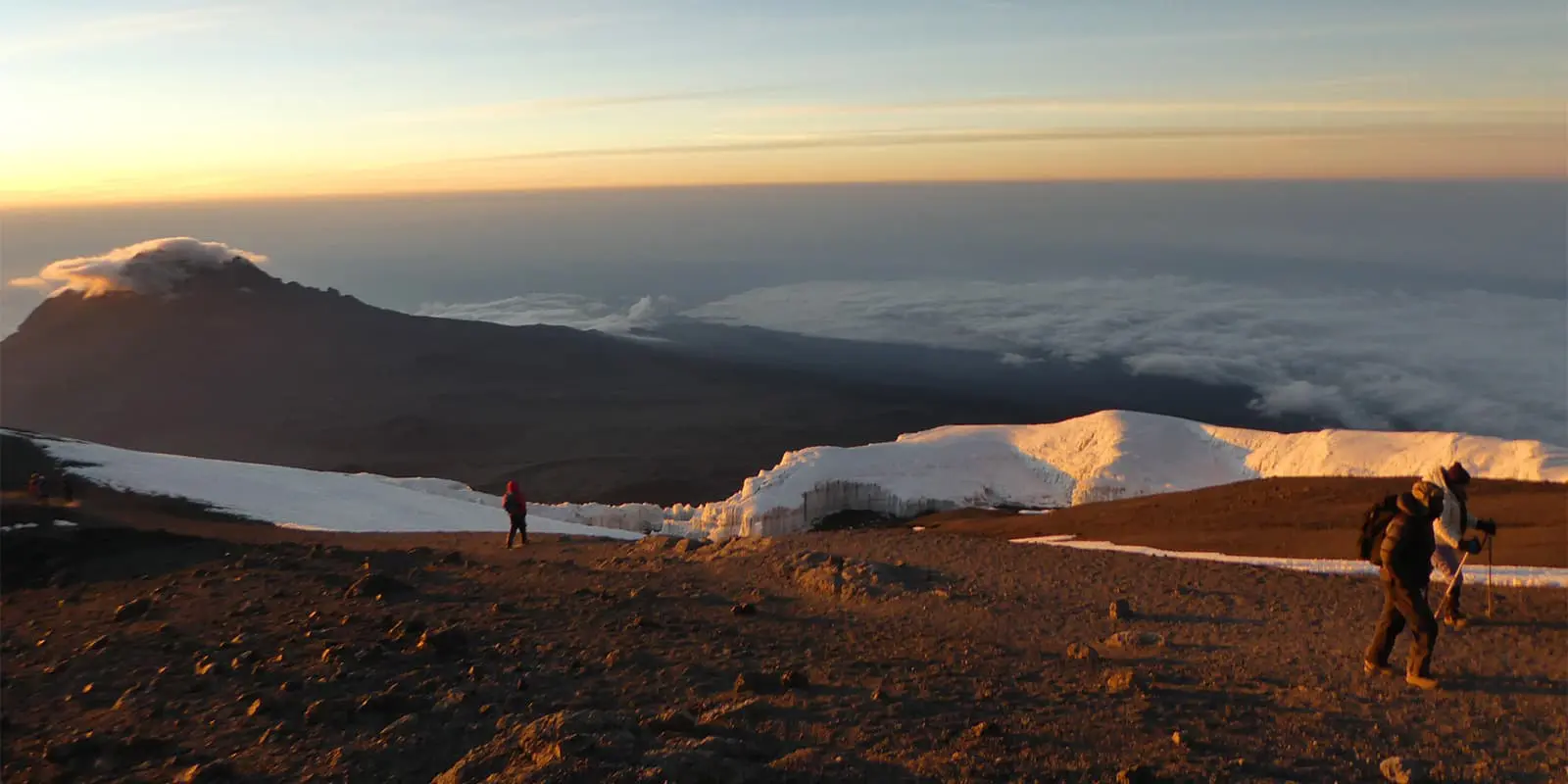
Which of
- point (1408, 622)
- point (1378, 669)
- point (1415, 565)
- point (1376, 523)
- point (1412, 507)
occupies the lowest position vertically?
point (1378, 669)

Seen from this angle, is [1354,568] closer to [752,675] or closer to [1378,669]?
[1378,669]

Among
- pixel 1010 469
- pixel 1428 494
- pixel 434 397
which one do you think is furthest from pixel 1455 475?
pixel 434 397

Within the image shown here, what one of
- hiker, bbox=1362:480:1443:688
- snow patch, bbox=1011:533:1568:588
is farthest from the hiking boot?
snow patch, bbox=1011:533:1568:588

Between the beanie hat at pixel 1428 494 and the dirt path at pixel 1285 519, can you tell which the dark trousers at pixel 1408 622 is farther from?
the dirt path at pixel 1285 519

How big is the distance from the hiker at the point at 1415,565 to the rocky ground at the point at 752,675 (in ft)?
1.02

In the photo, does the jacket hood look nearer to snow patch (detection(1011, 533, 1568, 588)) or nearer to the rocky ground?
the rocky ground

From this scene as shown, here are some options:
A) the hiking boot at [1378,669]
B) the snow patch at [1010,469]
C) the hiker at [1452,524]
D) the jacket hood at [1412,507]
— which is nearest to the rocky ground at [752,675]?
the hiking boot at [1378,669]

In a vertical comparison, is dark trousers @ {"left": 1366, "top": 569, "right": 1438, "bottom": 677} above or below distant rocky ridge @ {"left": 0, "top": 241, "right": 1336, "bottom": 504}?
above

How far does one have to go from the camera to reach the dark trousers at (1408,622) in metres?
6.02

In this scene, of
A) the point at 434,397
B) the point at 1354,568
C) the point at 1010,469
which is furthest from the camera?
the point at 434,397

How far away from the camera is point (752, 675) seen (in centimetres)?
631

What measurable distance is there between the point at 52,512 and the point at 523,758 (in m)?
13.5

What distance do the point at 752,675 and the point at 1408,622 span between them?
14.4 feet

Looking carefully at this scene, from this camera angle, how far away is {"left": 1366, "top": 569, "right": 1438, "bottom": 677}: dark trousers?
6.02 m
